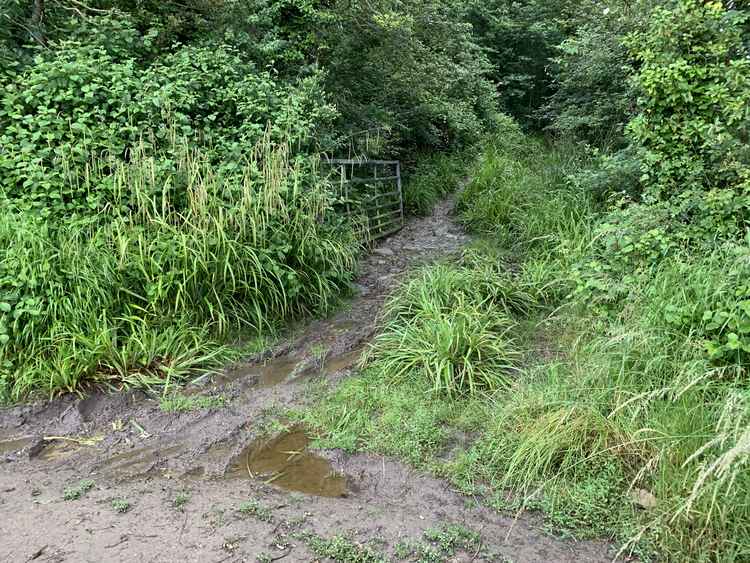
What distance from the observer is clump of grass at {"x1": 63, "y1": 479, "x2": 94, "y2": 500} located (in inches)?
108

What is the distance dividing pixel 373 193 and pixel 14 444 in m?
5.55

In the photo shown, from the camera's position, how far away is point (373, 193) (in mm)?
7836

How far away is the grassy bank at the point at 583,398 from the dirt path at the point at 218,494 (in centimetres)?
22

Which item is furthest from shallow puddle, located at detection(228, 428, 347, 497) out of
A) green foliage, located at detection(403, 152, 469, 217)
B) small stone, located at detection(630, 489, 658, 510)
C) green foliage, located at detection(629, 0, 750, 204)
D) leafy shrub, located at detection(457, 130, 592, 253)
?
green foliage, located at detection(403, 152, 469, 217)

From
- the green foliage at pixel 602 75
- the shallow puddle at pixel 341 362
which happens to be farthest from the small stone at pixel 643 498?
the green foliage at pixel 602 75

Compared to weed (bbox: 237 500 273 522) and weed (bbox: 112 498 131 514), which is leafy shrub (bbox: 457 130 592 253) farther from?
weed (bbox: 112 498 131 514)

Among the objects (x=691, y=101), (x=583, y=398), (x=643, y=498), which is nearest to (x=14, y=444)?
(x=583, y=398)

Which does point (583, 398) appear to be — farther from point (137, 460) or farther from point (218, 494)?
point (137, 460)

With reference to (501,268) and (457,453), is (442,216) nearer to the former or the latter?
(501,268)

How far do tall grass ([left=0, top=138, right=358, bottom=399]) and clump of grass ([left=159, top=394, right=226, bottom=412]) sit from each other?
0.18 m

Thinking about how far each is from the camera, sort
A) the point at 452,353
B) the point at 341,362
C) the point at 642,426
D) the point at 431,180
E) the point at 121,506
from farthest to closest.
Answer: the point at 431,180, the point at 341,362, the point at 452,353, the point at 642,426, the point at 121,506

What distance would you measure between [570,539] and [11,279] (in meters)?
3.84

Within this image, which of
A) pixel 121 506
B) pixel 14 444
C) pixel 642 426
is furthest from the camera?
pixel 14 444

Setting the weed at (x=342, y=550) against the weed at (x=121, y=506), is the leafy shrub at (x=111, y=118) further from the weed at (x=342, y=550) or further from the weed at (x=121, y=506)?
the weed at (x=342, y=550)
